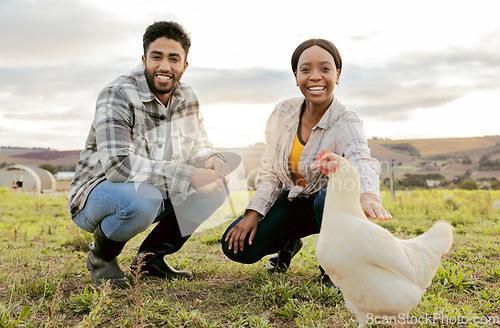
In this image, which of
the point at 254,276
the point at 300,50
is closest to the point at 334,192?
the point at 300,50

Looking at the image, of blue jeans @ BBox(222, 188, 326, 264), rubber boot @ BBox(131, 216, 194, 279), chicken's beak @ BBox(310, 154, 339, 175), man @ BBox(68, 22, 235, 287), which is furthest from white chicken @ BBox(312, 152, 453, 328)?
rubber boot @ BBox(131, 216, 194, 279)

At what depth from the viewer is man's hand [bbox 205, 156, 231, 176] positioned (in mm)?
3334

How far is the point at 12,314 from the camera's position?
103 inches

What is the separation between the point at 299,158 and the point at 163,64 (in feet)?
4.43

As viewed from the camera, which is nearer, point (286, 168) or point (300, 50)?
point (300, 50)

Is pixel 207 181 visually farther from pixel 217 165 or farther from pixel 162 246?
pixel 162 246

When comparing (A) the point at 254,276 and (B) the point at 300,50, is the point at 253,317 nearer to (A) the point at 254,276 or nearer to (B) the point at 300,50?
(A) the point at 254,276

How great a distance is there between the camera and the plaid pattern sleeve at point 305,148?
2.72m

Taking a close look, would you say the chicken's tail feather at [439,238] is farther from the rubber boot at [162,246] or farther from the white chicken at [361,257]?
the rubber boot at [162,246]

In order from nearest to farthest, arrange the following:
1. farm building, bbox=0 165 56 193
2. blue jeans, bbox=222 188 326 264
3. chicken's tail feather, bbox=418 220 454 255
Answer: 1. chicken's tail feather, bbox=418 220 454 255
2. blue jeans, bbox=222 188 326 264
3. farm building, bbox=0 165 56 193

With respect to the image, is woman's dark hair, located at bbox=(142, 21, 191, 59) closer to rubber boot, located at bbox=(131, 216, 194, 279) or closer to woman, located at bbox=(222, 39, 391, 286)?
woman, located at bbox=(222, 39, 391, 286)

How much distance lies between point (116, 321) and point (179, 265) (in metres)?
1.21

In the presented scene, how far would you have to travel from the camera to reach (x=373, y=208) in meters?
2.26

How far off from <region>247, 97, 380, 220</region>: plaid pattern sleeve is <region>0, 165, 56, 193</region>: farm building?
15.3 meters
